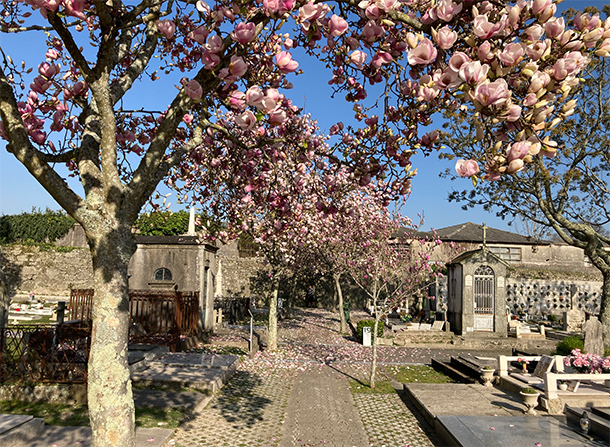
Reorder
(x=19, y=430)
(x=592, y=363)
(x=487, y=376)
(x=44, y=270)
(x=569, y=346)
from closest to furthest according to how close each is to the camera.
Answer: (x=19, y=430) < (x=592, y=363) < (x=487, y=376) < (x=569, y=346) < (x=44, y=270)

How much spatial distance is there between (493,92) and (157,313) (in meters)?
15.3

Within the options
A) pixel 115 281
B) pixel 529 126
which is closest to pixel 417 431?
pixel 115 281

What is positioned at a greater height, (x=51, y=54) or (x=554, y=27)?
(x=51, y=54)

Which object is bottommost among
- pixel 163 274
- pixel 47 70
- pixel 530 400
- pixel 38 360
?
pixel 530 400

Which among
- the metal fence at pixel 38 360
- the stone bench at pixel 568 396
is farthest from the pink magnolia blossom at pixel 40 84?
the stone bench at pixel 568 396

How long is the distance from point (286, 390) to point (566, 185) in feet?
40.9

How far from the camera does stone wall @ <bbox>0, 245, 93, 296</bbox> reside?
2847 centimetres

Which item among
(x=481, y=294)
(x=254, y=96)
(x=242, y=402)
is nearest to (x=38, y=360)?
(x=242, y=402)

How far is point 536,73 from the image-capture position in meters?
2.48

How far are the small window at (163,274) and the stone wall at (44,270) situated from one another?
13379 mm

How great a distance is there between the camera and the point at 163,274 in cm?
1800

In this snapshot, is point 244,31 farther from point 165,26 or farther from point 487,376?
point 487,376

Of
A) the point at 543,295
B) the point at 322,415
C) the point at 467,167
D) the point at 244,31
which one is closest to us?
the point at 467,167

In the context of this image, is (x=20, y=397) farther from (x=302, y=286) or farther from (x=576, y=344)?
(x=302, y=286)
